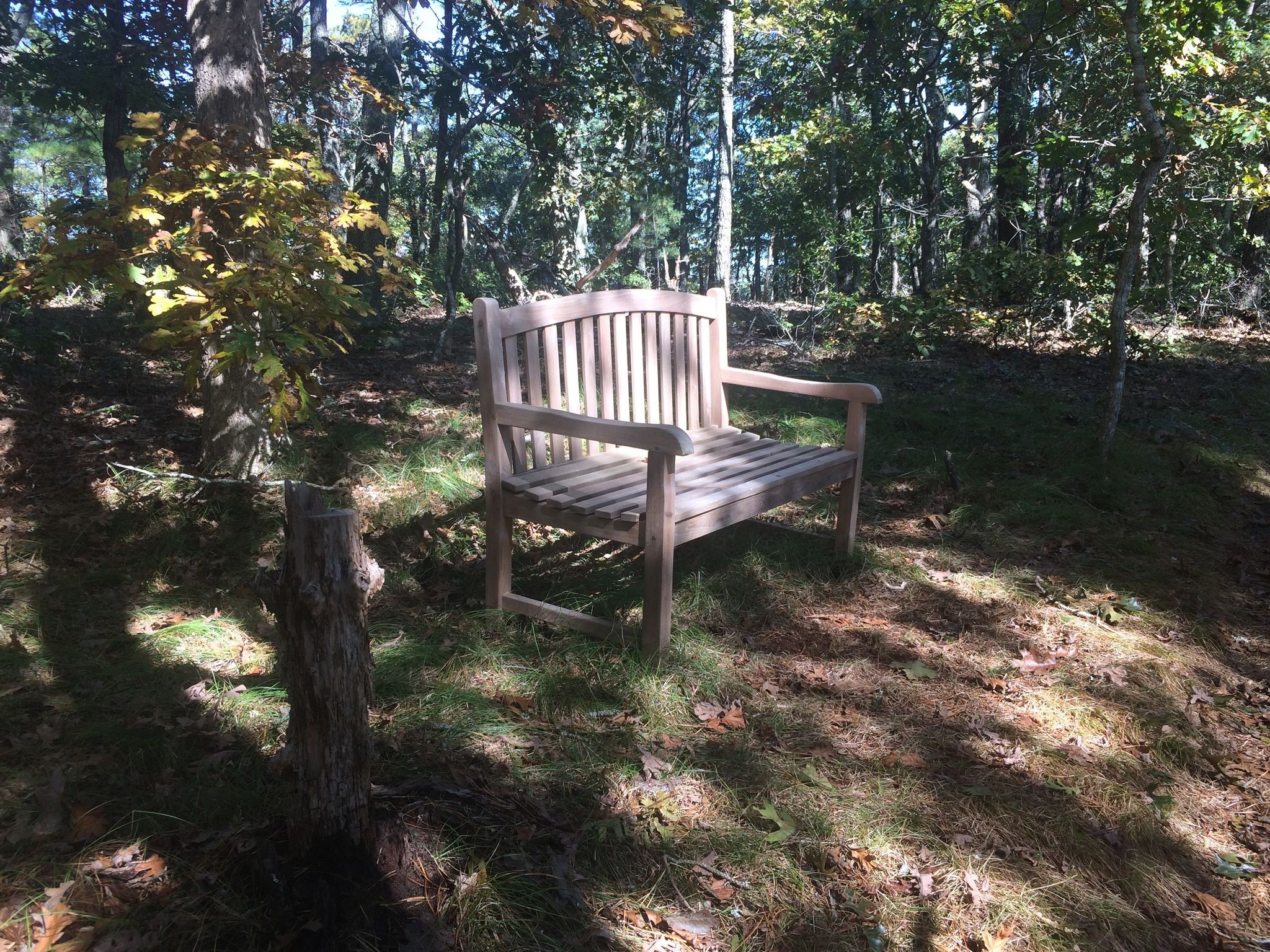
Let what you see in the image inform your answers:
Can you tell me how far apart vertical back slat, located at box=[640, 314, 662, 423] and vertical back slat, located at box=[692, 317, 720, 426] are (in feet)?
1.26

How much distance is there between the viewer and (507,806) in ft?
7.46

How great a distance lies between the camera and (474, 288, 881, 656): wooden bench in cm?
308

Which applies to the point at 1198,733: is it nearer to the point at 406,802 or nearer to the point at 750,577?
the point at 750,577

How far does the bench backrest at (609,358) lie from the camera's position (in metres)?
3.36

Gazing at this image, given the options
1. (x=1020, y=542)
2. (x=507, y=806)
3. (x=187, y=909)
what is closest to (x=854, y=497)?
(x=1020, y=542)

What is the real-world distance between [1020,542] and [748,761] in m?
2.59

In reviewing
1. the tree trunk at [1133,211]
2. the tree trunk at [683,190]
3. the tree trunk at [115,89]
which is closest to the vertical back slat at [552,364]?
the tree trunk at [1133,211]

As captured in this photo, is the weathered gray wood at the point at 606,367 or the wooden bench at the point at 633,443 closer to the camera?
the wooden bench at the point at 633,443

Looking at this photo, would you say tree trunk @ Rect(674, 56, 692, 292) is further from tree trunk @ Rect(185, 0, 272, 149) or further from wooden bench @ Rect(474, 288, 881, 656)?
wooden bench @ Rect(474, 288, 881, 656)

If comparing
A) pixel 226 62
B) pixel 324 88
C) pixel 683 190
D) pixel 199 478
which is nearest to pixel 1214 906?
pixel 199 478

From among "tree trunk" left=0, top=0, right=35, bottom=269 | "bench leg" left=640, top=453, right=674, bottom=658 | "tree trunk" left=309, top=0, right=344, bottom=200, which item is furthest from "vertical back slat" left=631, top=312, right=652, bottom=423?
"tree trunk" left=0, top=0, right=35, bottom=269

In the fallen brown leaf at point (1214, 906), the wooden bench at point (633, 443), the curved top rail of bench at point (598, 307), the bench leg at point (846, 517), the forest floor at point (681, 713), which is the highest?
the curved top rail of bench at point (598, 307)

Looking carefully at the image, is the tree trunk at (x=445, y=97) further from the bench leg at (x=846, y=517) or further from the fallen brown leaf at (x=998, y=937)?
the fallen brown leaf at (x=998, y=937)

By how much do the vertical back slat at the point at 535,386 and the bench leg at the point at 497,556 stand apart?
11.8 inches
